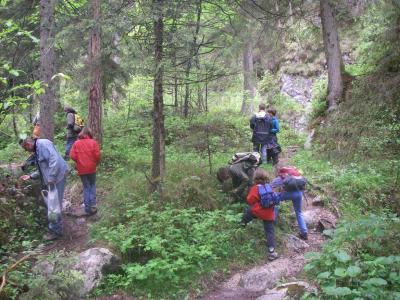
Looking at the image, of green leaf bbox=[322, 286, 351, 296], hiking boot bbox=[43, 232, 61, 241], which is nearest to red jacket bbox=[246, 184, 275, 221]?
green leaf bbox=[322, 286, 351, 296]

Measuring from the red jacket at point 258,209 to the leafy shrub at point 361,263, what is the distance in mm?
1289

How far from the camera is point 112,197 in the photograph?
30.8 ft

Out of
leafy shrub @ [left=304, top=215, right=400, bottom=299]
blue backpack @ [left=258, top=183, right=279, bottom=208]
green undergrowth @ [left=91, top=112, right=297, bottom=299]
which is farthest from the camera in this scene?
blue backpack @ [left=258, top=183, right=279, bottom=208]

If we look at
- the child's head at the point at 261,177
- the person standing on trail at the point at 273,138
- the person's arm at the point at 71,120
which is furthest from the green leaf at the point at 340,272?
the person's arm at the point at 71,120

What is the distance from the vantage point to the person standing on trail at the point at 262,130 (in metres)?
11.8

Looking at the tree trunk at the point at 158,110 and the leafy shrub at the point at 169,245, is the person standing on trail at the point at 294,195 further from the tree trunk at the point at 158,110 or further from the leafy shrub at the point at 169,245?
the tree trunk at the point at 158,110

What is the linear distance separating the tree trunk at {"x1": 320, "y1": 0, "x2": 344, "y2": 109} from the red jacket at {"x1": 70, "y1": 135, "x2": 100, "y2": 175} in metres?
8.70

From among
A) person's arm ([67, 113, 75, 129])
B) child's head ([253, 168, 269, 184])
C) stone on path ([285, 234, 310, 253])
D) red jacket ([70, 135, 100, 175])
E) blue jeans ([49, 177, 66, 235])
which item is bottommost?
stone on path ([285, 234, 310, 253])

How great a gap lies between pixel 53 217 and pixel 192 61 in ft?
16.7

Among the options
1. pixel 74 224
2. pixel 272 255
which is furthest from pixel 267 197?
pixel 74 224

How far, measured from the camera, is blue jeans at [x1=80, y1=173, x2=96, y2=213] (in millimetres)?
9383

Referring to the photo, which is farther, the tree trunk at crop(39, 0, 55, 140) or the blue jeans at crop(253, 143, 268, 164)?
the blue jeans at crop(253, 143, 268, 164)

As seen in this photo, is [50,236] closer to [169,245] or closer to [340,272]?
[169,245]

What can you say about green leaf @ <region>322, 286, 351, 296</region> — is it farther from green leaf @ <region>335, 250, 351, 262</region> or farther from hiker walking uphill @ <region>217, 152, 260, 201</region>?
hiker walking uphill @ <region>217, 152, 260, 201</region>
